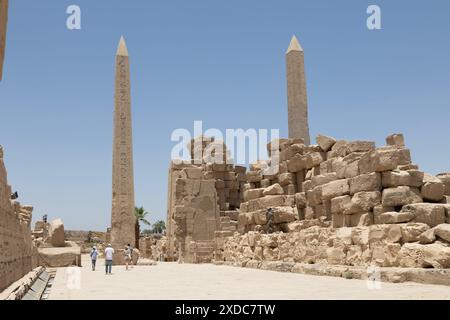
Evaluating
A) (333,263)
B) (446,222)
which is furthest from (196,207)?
(446,222)

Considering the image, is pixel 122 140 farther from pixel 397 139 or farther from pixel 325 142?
pixel 397 139

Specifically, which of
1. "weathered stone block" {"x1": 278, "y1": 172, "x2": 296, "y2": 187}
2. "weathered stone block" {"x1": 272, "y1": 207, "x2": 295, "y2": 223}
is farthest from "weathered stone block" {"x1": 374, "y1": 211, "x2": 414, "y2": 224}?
"weathered stone block" {"x1": 278, "y1": 172, "x2": 296, "y2": 187}

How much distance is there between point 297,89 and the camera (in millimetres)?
23547

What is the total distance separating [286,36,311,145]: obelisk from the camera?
77.3 ft

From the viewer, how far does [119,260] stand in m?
21.9

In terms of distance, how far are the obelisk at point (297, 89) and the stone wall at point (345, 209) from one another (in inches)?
263

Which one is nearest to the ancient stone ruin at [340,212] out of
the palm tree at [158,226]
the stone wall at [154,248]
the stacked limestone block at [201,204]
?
the stacked limestone block at [201,204]

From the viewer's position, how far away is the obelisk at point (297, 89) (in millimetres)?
23547

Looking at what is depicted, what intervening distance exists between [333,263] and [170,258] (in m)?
14.9

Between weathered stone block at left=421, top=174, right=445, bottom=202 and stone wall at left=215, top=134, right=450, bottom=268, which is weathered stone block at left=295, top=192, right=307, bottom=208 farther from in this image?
weathered stone block at left=421, top=174, right=445, bottom=202

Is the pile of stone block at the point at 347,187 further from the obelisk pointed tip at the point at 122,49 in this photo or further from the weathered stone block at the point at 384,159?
the obelisk pointed tip at the point at 122,49
